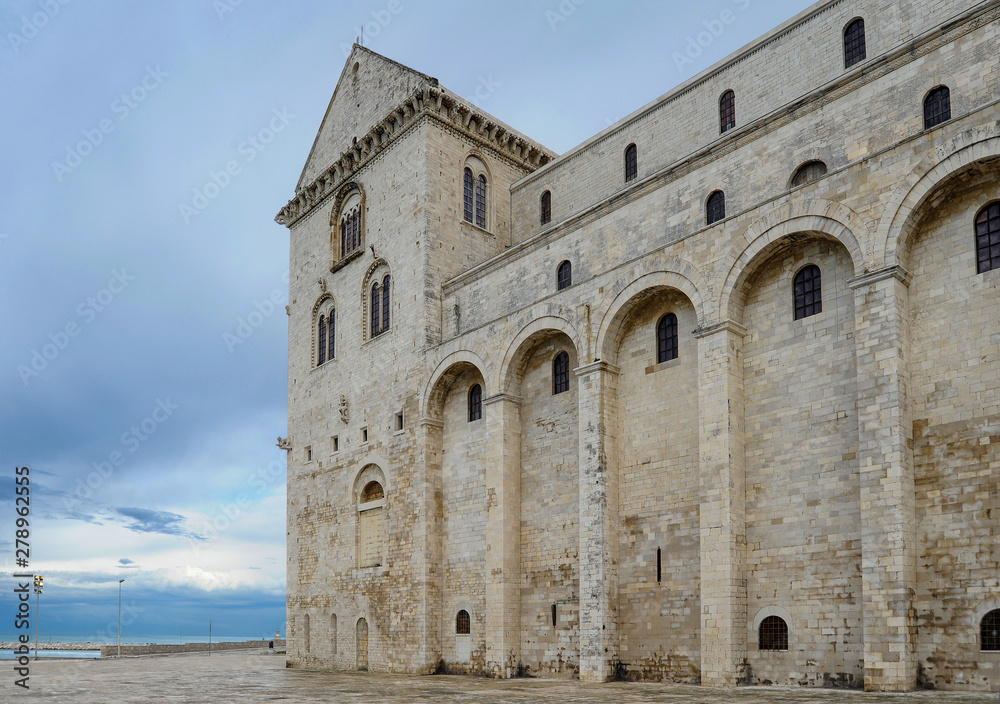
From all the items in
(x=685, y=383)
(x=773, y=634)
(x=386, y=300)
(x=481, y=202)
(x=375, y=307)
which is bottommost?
(x=773, y=634)

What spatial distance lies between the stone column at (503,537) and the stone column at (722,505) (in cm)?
666

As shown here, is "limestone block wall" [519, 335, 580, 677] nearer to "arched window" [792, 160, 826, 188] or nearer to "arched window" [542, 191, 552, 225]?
"arched window" [542, 191, 552, 225]

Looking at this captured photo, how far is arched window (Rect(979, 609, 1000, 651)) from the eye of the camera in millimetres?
14656

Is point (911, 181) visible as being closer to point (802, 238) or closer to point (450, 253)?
point (802, 238)

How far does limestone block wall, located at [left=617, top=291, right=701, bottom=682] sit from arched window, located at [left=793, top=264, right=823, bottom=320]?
2.67 meters

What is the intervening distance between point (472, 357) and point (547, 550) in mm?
6192

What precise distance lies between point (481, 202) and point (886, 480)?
1878cm

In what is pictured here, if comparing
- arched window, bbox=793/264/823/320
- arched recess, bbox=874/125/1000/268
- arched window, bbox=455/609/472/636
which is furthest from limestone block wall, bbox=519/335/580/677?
arched recess, bbox=874/125/1000/268

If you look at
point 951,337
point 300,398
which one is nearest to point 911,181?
point 951,337

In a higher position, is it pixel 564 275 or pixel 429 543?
pixel 564 275

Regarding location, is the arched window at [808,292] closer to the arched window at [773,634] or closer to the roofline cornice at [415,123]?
the arched window at [773,634]

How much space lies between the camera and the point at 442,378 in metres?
27.3

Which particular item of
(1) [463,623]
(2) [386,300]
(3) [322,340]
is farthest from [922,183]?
(3) [322,340]

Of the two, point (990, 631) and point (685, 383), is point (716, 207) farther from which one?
point (990, 631)
